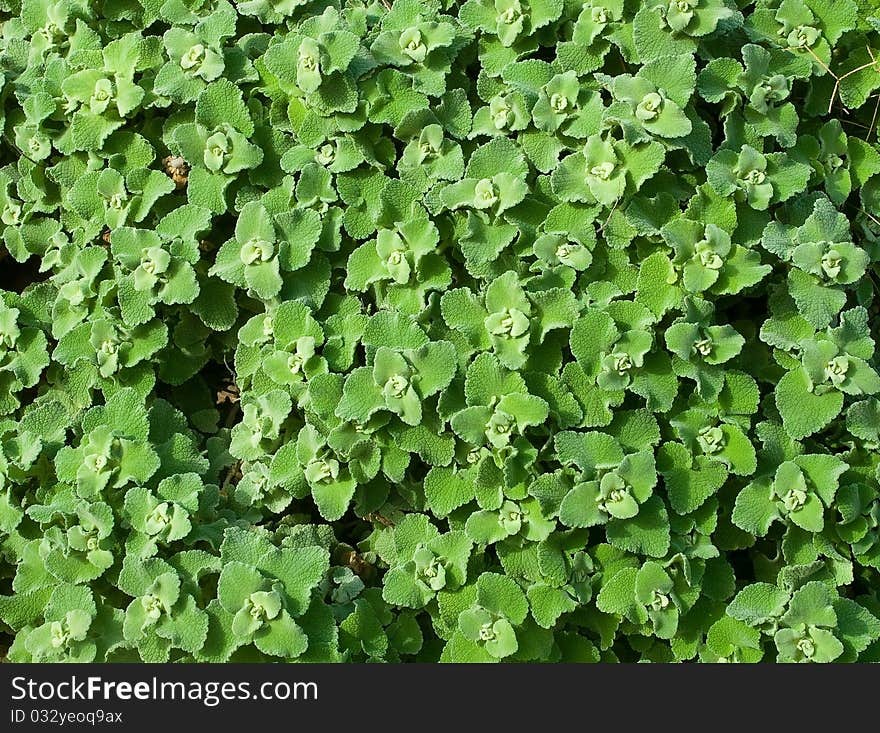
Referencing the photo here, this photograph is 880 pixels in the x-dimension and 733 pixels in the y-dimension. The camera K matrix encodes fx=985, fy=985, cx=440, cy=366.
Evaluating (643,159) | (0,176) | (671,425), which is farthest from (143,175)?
(671,425)

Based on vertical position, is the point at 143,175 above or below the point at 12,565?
above

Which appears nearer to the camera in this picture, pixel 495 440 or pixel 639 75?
Answer: pixel 495 440

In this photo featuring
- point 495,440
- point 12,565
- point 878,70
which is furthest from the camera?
point 878,70

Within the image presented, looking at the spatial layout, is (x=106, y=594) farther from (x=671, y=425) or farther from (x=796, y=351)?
(x=796, y=351)

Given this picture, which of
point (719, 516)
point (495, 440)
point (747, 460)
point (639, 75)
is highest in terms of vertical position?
point (639, 75)

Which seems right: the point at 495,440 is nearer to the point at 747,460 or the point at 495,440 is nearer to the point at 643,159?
the point at 747,460

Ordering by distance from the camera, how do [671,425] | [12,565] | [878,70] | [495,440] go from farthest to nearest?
[878,70], [12,565], [671,425], [495,440]
